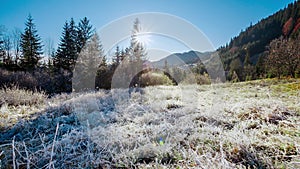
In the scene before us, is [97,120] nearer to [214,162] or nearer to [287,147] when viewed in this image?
[214,162]

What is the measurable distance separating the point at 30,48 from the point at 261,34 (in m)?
54.4

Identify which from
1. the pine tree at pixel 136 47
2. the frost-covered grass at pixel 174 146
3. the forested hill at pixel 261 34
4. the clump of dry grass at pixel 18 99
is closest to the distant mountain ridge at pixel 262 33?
the forested hill at pixel 261 34

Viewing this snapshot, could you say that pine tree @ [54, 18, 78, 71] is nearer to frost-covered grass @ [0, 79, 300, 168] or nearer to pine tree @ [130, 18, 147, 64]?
pine tree @ [130, 18, 147, 64]

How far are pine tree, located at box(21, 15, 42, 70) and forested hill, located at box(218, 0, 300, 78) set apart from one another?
36.7m

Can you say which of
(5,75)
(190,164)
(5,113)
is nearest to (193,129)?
(190,164)

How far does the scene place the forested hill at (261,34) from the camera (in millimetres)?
42569

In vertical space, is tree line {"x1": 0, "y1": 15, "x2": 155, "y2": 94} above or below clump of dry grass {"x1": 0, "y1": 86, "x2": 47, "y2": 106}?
above

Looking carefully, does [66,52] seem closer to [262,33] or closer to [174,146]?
[174,146]

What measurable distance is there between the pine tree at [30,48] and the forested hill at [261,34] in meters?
36.7

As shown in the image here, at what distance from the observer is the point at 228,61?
4644 centimetres

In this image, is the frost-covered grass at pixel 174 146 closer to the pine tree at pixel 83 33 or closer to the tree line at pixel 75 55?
the tree line at pixel 75 55

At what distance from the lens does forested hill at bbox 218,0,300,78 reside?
42569 millimetres

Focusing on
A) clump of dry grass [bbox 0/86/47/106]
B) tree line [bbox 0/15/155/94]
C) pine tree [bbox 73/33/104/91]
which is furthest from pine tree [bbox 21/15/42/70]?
clump of dry grass [bbox 0/86/47/106]

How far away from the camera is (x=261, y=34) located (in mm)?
50750
